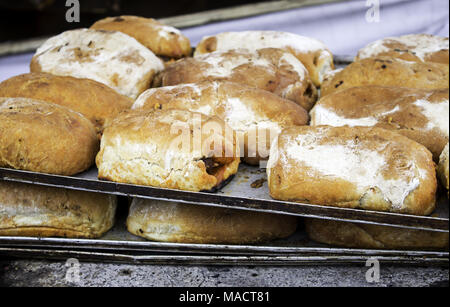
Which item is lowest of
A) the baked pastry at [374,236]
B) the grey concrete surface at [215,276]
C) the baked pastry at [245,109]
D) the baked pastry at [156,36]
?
the grey concrete surface at [215,276]

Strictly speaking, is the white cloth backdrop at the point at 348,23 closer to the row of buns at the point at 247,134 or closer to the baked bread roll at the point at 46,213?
the row of buns at the point at 247,134

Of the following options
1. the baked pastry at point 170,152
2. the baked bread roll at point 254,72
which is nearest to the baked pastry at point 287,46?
the baked bread roll at point 254,72

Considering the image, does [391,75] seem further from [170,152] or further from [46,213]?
[46,213]

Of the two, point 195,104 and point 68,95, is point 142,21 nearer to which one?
point 68,95

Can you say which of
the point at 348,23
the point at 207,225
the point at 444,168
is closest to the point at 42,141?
the point at 207,225

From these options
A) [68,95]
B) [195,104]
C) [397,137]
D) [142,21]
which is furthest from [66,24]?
[397,137]
